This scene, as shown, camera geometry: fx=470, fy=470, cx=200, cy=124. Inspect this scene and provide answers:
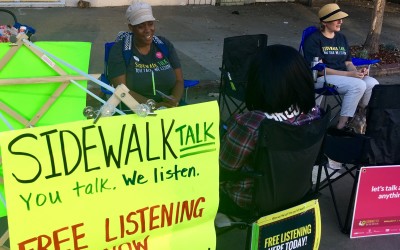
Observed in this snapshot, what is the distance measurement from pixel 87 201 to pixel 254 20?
9063 millimetres

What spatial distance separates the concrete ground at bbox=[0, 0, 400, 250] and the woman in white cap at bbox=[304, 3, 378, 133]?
3.34 feet

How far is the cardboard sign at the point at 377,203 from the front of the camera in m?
3.53

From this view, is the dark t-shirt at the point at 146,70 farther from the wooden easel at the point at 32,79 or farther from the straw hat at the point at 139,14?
the wooden easel at the point at 32,79

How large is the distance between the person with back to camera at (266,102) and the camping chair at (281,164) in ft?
0.30

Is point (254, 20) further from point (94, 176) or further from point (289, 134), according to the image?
point (94, 176)

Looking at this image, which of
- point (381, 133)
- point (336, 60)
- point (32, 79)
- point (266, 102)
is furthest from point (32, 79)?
point (336, 60)

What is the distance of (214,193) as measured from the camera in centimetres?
227

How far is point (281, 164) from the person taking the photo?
103 inches

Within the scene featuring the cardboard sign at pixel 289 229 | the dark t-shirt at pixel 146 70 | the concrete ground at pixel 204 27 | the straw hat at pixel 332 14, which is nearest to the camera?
the cardboard sign at pixel 289 229

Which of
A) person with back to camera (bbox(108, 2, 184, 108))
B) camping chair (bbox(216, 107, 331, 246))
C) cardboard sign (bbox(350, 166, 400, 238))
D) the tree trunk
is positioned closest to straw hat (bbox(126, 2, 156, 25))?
person with back to camera (bbox(108, 2, 184, 108))

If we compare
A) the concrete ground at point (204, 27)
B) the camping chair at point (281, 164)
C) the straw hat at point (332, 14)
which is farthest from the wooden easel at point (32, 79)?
the straw hat at point (332, 14)

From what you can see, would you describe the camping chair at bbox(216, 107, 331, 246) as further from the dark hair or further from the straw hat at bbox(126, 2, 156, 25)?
the straw hat at bbox(126, 2, 156, 25)

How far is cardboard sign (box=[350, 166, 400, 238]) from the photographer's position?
3.53 metres

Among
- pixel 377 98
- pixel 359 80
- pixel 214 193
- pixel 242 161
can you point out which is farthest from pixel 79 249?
pixel 359 80
